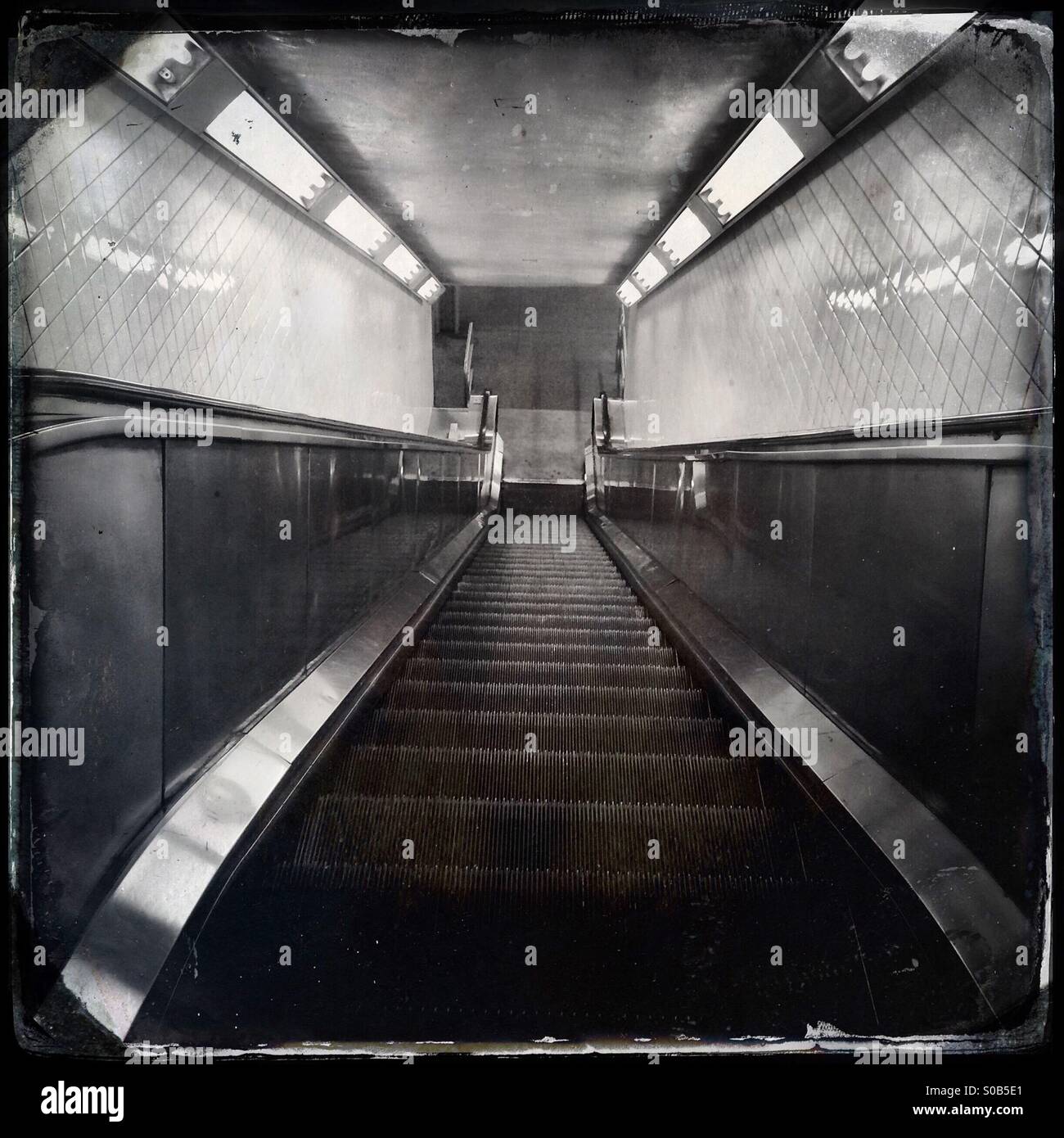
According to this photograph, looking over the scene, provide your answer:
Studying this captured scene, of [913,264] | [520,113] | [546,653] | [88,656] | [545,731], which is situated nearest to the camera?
[88,656]

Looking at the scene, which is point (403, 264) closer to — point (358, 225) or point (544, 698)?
point (358, 225)

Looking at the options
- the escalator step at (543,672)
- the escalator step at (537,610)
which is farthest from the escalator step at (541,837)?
the escalator step at (537,610)

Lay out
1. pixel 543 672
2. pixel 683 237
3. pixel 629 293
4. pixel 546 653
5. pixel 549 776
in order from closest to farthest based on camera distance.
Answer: pixel 549 776
pixel 543 672
pixel 546 653
pixel 683 237
pixel 629 293

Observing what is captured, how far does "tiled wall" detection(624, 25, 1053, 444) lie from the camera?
373 cm

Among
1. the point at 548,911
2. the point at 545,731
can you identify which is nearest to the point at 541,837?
the point at 548,911

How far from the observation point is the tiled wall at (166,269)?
14.3 feet

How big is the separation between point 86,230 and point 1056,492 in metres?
5.12

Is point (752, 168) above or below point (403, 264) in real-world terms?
below

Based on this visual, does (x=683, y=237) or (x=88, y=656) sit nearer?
(x=88, y=656)

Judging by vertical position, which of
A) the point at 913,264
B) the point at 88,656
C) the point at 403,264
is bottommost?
the point at 88,656

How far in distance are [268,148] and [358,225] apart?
8.89ft

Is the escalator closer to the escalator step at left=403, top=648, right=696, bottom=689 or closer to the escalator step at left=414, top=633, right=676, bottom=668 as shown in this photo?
the escalator step at left=403, top=648, right=696, bottom=689

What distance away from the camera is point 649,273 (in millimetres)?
12000
